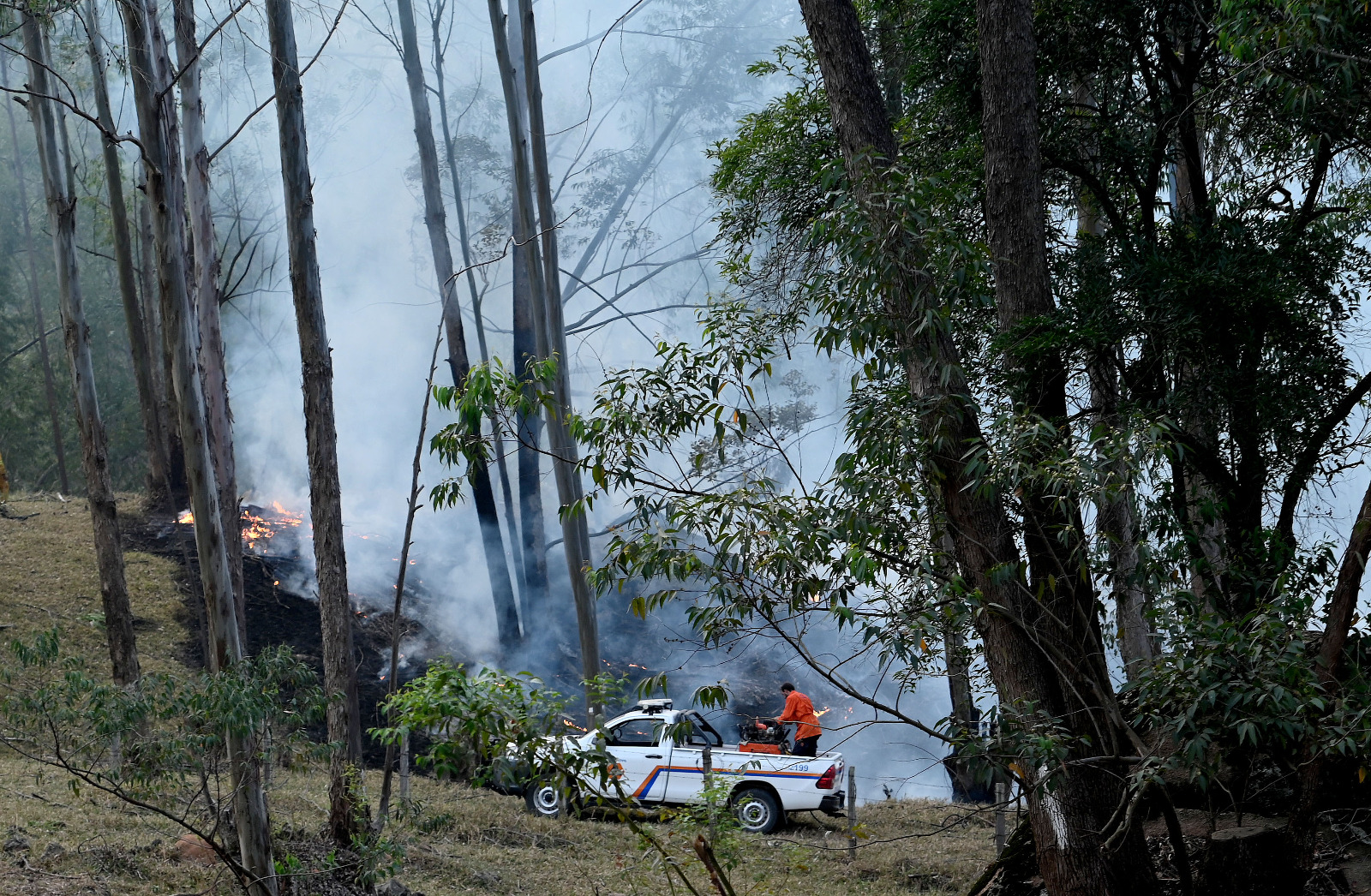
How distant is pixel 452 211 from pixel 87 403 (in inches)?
852

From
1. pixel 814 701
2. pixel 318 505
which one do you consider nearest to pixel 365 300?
pixel 814 701

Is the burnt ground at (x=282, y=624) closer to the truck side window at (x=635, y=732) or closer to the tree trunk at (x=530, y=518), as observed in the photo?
the tree trunk at (x=530, y=518)

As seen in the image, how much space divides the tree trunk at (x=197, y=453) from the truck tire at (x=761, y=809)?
610cm

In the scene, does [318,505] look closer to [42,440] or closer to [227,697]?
[227,697]

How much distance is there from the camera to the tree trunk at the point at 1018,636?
18.4ft

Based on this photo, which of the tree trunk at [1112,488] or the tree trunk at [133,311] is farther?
the tree trunk at [133,311]

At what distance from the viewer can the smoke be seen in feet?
95.8

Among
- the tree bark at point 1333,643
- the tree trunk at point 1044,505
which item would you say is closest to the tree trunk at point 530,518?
the tree trunk at point 1044,505

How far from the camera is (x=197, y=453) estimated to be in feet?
21.7

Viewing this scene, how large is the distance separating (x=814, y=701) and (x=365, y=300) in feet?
57.5

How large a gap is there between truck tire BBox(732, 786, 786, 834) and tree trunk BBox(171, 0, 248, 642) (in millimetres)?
5532

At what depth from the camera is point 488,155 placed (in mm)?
29062

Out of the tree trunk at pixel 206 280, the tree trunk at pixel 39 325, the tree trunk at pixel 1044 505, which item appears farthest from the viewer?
the tree trunk at pixel 39 325

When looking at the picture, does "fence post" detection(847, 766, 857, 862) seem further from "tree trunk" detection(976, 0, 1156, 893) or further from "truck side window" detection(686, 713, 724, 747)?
"tree trunk" detection(976, 0, 1156, 893)
